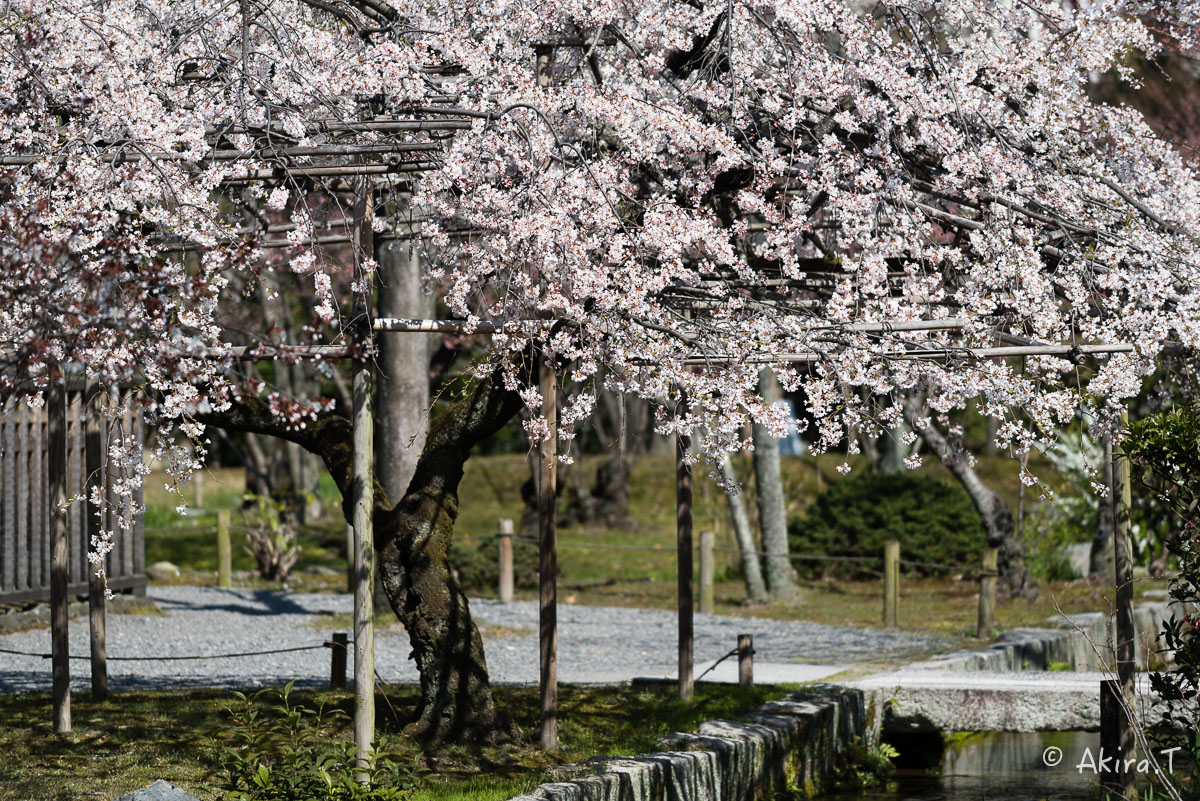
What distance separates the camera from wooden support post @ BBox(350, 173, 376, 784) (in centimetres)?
562

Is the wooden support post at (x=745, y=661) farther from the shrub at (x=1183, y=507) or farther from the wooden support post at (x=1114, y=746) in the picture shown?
the shrub at (x=1183, y=507)

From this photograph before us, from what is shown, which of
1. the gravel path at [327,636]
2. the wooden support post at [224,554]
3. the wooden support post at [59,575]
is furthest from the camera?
the wooden support post at [224,554]

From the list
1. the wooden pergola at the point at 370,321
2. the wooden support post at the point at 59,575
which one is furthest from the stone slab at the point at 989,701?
the wooden support post at the point at 59,575

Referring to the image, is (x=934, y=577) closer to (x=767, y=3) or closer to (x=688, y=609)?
(x=688, y=609)

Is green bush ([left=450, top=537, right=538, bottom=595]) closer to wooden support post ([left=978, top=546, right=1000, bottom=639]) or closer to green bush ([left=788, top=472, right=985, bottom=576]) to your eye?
green bush ([left=788, top=472, right=985, bottom=576])

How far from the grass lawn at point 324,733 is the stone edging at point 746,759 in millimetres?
221

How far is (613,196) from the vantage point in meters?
5.94

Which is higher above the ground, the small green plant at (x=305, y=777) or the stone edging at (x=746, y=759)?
the small green plant at (x=305, y=777)

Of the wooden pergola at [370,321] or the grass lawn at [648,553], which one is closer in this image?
the wooden pergola at [370,321]

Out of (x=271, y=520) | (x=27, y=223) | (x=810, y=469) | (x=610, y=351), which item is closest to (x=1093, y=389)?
(x=610, y=351)

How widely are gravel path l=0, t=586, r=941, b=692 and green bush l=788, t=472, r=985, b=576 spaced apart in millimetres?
3597

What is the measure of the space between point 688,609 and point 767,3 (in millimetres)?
3639

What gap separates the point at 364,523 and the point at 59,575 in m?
2.25

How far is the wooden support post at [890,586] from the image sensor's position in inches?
519
